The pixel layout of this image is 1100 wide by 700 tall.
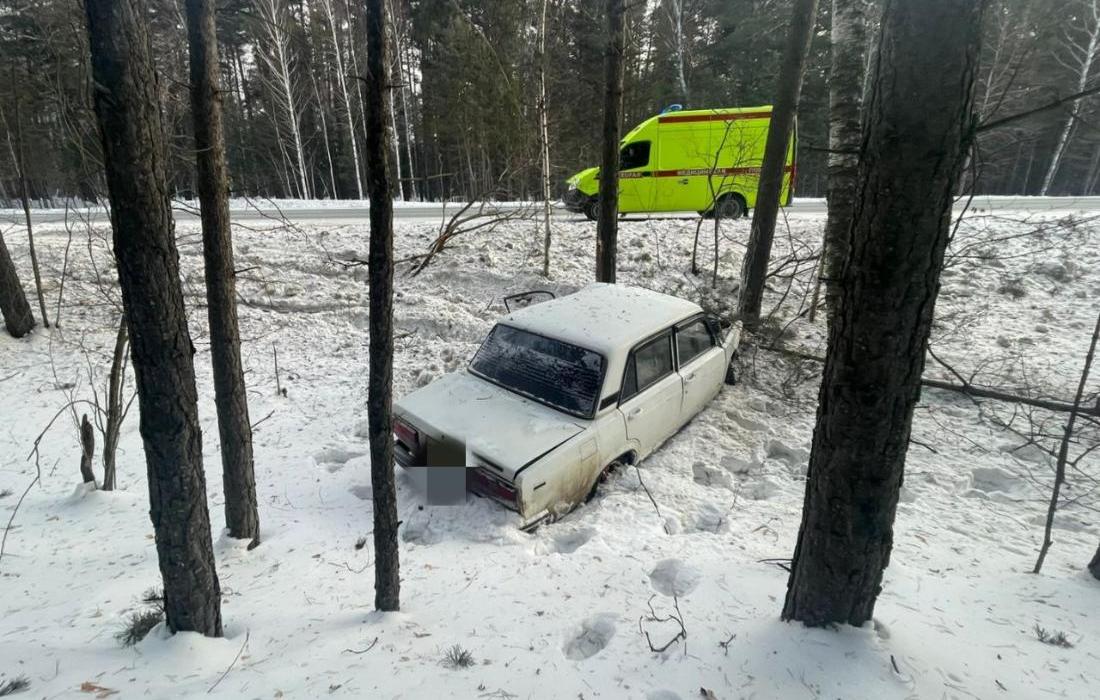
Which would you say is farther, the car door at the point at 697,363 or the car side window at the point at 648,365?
the car door at the point at 697,363

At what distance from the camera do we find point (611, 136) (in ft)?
25.3

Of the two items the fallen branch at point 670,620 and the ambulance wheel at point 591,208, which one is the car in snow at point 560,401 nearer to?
the fallen branch at point 670,620

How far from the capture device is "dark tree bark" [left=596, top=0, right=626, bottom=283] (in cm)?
721

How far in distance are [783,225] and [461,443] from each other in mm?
10556

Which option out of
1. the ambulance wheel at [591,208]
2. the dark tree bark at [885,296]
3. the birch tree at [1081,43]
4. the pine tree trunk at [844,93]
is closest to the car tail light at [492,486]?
the dark tree bark at [885,296]

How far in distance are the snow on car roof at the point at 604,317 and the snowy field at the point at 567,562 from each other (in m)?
1.28

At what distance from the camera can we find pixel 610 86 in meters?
7.50

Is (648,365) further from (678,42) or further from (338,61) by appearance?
(678,42)

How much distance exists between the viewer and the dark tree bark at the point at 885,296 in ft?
6.15

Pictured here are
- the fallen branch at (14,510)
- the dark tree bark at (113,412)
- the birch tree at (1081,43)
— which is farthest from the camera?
the birch tree at (1081,43)

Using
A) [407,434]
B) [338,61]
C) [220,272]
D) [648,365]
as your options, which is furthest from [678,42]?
[220,272]

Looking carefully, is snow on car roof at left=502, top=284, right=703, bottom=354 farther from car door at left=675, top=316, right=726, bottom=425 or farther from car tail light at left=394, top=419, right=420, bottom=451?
car tail light at left=394, top=419, right=420, bottom=451

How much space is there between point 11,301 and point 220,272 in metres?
7.27

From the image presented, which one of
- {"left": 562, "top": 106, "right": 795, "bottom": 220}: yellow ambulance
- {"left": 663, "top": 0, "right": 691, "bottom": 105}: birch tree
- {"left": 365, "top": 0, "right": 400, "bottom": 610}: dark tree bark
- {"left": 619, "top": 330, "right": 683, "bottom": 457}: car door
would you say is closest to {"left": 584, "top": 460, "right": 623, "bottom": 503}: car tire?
{"left": 619, "top": 330, "right": 683, "bottom": 457}: car door
